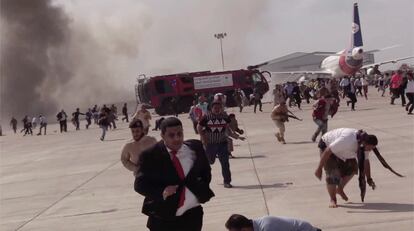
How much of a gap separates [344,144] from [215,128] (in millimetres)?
3344

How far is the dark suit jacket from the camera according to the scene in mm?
4086

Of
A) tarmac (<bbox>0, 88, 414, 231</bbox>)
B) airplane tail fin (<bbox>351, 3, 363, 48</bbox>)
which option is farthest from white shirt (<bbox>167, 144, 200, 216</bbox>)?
airplane tail fin (<bbox>351, 3, 363, 48</bbox>)

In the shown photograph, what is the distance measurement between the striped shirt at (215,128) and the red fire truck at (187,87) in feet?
106

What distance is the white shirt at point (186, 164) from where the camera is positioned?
4.12 metres

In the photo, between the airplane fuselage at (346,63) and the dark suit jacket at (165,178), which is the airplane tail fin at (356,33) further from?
the dark suit jacket at (165,178)

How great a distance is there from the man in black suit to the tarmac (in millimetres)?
2804

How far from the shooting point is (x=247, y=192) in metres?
9.32

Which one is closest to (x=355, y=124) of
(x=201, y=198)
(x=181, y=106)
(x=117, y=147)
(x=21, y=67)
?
(x=117, y=147)

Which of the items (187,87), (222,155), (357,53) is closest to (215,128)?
(222,155)

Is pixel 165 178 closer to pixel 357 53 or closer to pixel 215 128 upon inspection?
pixel 215 128

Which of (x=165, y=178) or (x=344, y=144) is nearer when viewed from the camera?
(x=165, y=178)

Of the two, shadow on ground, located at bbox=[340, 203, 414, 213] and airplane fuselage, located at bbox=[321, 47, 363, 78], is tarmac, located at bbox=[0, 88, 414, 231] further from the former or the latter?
airplane fuselage, located at bbox=[321, 47, 363, 78]

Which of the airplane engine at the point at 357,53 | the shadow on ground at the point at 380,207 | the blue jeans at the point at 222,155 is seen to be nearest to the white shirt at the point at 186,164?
the shadow on ground at the point at 380,207

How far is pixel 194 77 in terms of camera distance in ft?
146
